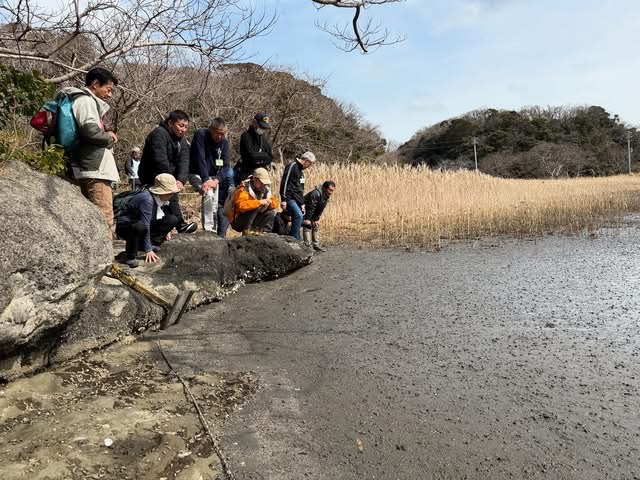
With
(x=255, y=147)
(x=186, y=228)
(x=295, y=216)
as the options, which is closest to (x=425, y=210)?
(x=295, y=216)

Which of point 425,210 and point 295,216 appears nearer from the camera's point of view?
point 295,216

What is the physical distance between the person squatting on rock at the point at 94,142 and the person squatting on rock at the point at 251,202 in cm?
242

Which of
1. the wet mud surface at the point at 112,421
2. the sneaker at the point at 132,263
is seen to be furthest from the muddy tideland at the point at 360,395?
the sneaker at the point at 132,263

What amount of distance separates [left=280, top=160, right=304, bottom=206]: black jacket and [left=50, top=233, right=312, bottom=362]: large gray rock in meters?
1.32

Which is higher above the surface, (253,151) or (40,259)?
(253,151)

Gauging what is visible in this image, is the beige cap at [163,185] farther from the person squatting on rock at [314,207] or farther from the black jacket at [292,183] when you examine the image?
the person squatting on rock at [314,207]

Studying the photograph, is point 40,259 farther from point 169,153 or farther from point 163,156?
point 169,153

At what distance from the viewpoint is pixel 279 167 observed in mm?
14203

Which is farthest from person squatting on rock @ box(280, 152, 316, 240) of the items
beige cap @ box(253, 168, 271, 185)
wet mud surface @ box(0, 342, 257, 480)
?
wet mud surface @ box(0, 342, 257, 480)

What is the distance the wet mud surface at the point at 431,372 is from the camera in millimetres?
2422

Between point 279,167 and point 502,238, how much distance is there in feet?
21.6

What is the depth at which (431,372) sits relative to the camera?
11.3 feet

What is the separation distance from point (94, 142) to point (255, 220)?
3.16m

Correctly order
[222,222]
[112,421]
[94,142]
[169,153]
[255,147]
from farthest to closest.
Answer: [255,147] → [222,222] → [169,153] → [94,142] → [112,421]
